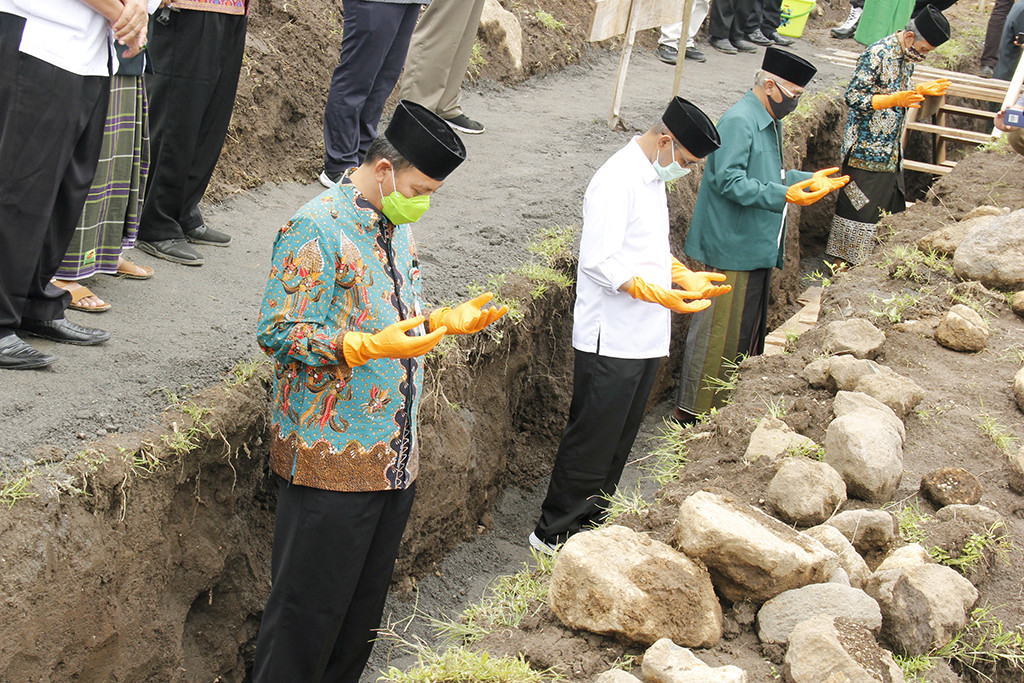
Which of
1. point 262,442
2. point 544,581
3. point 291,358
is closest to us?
point 291,358

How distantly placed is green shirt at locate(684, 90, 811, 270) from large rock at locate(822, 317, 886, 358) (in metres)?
0.85

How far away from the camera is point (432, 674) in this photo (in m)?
2.36

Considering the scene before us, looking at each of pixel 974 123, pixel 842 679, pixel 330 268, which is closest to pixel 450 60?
pixel 330 268

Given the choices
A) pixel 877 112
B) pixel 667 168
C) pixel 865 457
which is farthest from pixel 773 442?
pixel 877 112

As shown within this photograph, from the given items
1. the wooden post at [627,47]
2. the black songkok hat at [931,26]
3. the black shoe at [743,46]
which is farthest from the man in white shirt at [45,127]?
the black shoe at [743,46]

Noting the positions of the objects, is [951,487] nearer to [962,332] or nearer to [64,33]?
[962,332]

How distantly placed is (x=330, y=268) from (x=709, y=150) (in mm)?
1928

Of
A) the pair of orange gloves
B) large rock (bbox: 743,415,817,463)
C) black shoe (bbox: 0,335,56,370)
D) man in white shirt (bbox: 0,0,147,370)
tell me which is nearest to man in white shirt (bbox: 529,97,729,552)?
large rock (bbox: 743,415,817,463)

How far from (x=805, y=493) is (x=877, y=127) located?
418cm

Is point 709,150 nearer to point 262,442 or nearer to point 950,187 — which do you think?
point 262,442

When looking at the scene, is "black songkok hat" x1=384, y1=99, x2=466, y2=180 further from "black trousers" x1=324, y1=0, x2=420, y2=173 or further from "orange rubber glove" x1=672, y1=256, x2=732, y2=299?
"black trousers" x1=324, y1=0, x2=420, y2=173

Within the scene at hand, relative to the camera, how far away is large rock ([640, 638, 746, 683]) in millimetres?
2055

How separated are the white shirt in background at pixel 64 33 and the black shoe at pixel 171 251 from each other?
116 cm

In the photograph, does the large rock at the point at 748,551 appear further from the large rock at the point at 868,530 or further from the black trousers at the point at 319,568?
the black trousers at the point at 319,568
